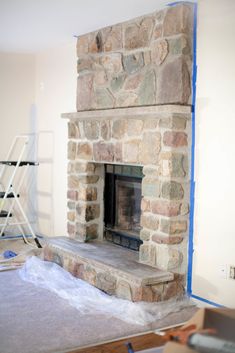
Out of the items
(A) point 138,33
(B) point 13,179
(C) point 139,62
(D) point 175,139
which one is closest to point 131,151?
(D) point 175,139

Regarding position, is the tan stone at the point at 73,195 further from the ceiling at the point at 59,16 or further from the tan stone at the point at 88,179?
the ceiling at the point at 59,16

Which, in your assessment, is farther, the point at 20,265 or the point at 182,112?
the point at 20,265

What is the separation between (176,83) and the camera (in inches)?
124

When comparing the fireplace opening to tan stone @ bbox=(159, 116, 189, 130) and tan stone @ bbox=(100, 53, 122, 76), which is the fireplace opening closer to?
tan stone @ bbox=(159, 116, 189, 130)

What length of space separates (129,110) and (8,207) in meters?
2.44

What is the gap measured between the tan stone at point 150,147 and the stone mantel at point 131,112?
153 millimetres

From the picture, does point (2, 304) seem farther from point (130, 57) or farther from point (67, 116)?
point (130, 57)

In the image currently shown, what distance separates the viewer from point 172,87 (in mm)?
3189

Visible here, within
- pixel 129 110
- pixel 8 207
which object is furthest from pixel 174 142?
pixel 8 207

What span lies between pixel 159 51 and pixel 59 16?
867 mm

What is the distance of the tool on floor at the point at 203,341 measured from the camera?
3.69 feet

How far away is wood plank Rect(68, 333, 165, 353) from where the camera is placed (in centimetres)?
252

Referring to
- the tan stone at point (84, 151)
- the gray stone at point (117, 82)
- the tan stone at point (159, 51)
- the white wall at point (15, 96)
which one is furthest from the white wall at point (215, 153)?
the white wall at point (15, 96)

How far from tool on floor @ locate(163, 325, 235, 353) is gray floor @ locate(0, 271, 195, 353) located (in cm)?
147
